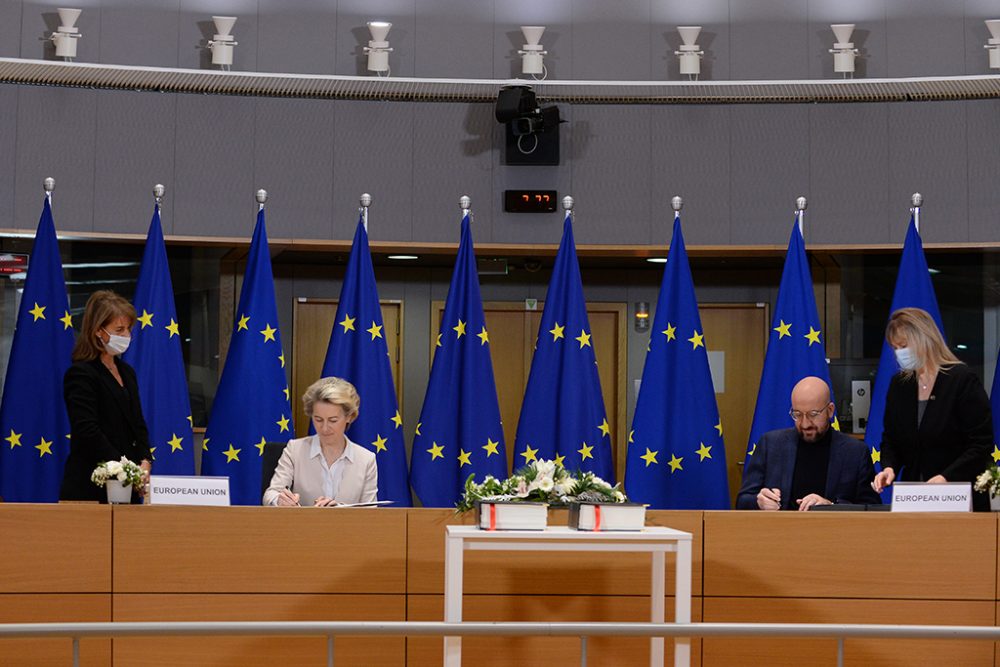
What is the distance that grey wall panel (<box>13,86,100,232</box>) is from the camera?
285 inches

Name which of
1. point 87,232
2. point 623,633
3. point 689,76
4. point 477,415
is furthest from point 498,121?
point 623,633

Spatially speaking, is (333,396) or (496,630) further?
(333,396)

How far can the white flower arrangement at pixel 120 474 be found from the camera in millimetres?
4414

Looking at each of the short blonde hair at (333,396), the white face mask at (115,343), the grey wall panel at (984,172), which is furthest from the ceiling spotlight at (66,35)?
the grey wall panel at (984,172)

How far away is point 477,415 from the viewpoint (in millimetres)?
6848

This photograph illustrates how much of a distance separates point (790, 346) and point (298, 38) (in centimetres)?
353

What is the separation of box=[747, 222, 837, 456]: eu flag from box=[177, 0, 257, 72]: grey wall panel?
347 cm

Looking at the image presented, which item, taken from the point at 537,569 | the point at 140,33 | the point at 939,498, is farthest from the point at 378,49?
the point at 939,498

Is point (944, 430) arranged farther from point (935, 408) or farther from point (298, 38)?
point (298, 38)

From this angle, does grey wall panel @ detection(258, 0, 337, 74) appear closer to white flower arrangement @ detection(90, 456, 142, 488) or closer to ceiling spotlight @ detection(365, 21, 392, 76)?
ceiling spotlight @ detection(365, 21, 392, 76)

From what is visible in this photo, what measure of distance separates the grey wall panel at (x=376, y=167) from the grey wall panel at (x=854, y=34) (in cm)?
244

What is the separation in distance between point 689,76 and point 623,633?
5.52 meters

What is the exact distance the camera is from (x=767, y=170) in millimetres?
7523

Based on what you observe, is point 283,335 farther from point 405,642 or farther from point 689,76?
point 405,642
